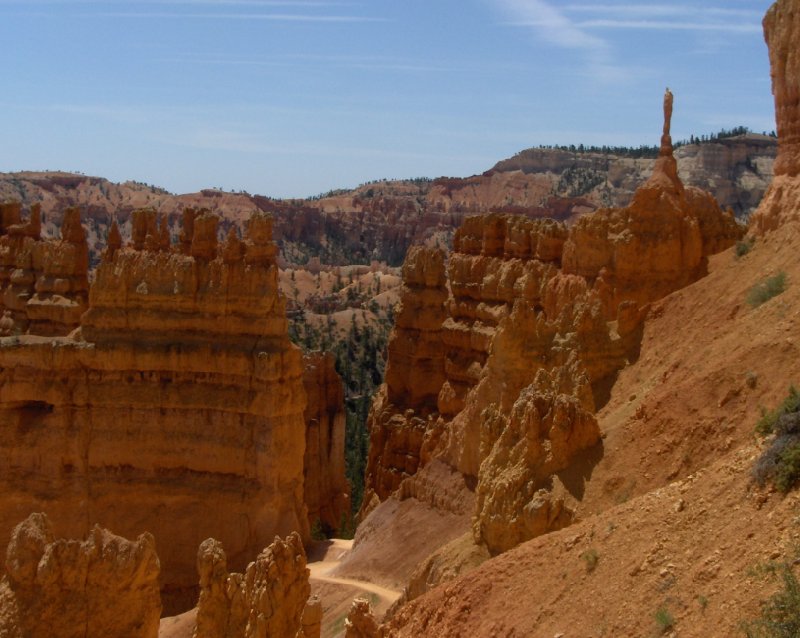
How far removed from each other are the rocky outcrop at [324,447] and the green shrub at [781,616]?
29.4m

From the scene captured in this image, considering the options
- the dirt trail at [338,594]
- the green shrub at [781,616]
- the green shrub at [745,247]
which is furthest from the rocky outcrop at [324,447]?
the green shrub at [781,616]

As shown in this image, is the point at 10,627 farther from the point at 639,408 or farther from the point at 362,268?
the point at 362,268

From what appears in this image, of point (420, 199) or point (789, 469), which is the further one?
point (420, 199)

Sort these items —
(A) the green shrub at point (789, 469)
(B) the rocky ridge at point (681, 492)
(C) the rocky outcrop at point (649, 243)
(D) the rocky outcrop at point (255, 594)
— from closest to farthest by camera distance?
(B) the rocky ridge at point (681, 492) → (A) the green shrub at point (789, 469) → (D) the rocky outcrop at point (255, 594) → (C) the rocky outcrop at point (649, 243)

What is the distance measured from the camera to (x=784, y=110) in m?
21.6

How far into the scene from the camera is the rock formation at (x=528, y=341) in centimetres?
1709

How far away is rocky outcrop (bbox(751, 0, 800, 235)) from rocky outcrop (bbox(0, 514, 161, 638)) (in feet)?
43.7

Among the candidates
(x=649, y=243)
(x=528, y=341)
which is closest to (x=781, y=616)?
(x=528, y=341)

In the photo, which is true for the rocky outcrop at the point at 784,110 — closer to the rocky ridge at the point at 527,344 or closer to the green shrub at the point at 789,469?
the rocky ridge at the point at 527,344

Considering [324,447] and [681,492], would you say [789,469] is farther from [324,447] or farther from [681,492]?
[324,447]

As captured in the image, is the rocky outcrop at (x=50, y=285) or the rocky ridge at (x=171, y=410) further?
the rocky outcrop at (x=50, y=285)

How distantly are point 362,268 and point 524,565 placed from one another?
10653 centimetres

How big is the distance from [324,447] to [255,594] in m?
22.9

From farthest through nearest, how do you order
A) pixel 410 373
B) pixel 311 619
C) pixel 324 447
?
1. pixel 410 373
2. pixel 324 447
3. pixel 311 619
